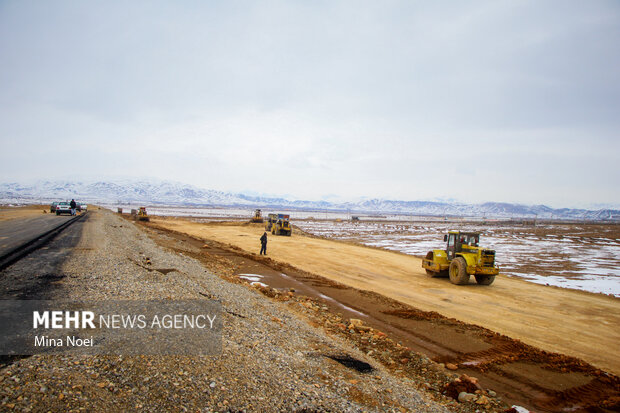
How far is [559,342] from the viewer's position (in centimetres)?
1111

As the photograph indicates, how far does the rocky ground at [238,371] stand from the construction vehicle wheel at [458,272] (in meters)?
10.5

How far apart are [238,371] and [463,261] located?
54.8ft

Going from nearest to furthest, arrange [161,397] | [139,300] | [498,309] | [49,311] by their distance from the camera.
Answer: [161,397]
[49,311]
[139,300]
[498,309]

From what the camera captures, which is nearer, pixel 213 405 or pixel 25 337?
pixel 213 405

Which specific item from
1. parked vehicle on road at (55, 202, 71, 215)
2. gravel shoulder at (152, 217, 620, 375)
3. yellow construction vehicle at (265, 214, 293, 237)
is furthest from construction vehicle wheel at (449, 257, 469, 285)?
parked vehicle on road at (55, 202, 71, 215)

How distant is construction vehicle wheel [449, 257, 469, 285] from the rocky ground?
1046 cm

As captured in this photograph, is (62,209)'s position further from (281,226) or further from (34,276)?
(34,276)

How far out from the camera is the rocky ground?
4582mm

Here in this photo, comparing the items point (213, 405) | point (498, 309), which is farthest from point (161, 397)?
point (498, 309)

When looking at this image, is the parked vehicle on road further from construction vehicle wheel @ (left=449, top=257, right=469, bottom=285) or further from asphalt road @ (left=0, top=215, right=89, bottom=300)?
construction vehicle wheel @ (left=449, top=257, right=469, bottom=285)

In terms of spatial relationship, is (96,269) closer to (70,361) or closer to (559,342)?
(70,361)

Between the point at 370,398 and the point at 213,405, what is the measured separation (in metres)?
2.66

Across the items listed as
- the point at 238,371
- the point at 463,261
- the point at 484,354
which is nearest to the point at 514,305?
the point at 463,261

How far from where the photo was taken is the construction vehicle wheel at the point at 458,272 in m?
19.0
